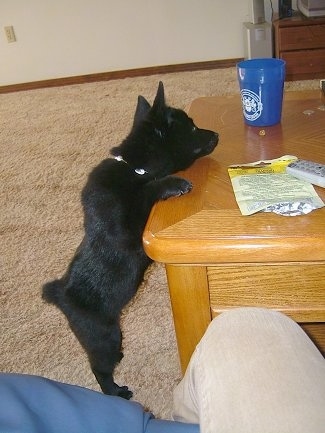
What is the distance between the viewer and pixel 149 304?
4.29 feet

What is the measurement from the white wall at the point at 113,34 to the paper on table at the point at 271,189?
9.25 feet

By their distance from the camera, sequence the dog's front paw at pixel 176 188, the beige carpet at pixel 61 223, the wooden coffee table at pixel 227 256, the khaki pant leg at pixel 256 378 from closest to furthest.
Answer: the khaki pant leg at pixel 256 378 → the wooden coffee table at pixel 227 256 → the dog's front paw at pixel 176 188 → the beige carpet at pixel 61 223

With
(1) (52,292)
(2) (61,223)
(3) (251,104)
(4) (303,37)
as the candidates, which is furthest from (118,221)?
(4) (303,37)

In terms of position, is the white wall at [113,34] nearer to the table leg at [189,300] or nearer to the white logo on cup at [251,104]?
the white logo on cup at [251,104]

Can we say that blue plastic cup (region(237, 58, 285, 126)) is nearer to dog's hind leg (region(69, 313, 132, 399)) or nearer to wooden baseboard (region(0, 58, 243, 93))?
dog's hind leg (region(69, 313, 132, 399))

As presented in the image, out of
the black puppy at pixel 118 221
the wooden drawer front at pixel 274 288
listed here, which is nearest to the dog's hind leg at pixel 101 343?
the black puppy at pixel 118 221

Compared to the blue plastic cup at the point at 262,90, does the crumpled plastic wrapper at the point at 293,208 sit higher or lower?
lower

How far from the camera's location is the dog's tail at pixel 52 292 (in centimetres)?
92

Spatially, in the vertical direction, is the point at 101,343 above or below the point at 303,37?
below

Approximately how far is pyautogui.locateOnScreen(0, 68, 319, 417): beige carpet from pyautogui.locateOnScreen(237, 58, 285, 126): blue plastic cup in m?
0.63

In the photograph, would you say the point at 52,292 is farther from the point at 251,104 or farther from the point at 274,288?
the point at 251,104

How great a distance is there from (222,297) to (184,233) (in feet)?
0.43

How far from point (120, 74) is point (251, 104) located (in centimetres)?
275

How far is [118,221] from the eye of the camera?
80cm
